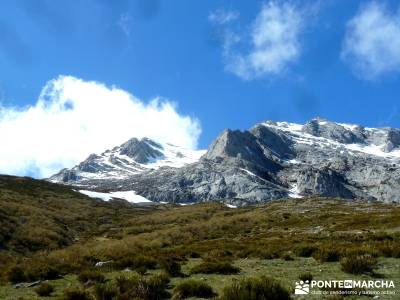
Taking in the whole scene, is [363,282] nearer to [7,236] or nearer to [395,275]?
[395,275]

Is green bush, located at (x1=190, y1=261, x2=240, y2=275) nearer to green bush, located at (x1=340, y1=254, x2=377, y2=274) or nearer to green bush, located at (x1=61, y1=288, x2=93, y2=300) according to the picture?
green bush, located at (x1=340, y1=254, x2=377, y2=274)

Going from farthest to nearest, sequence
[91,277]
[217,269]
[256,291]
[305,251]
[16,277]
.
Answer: [305,251] < [16,277] < [217,269] < [91,277] < [256,291]

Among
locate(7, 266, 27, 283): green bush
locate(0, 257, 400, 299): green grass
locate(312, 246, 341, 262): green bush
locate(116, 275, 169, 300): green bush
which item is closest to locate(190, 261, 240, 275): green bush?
locate(0, 257, 400, 299): green grass

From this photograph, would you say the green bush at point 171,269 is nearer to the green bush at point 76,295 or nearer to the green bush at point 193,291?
the green bush at point 193,291

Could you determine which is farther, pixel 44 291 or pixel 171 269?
pixel 171 269

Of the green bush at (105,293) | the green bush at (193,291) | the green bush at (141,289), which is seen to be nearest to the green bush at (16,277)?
the green bush at (141,289)

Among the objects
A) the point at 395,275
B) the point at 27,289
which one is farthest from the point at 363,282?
the point at 27,289

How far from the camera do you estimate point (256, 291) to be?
1432 centimetres

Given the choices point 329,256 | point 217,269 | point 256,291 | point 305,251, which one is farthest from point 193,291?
point 305,251

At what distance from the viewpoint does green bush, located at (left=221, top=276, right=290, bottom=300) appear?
13.9 metres

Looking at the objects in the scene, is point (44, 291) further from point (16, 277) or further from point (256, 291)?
point (256, 291)

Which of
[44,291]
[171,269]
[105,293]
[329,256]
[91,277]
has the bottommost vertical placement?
[44,291]

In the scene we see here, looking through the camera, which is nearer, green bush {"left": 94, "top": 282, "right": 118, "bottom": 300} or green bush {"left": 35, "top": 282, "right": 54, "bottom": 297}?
green bush {"left": 94, "top": 282, "right": 118, "bottom": 300}

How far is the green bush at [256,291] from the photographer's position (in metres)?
13.9
